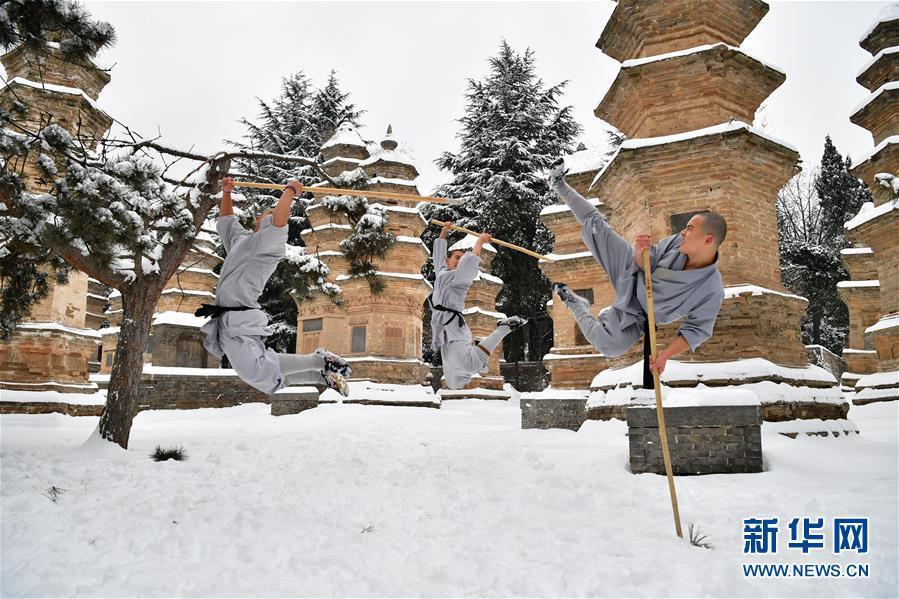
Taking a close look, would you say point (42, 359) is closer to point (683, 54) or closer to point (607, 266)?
point (607, 266)

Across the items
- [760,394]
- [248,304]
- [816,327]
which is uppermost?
[816,327]

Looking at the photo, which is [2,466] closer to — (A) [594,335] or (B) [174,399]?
(A) [594,335]

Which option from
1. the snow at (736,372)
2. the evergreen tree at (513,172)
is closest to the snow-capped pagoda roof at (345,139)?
the evergreen tree at (513,172)

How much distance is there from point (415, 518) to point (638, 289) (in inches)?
130

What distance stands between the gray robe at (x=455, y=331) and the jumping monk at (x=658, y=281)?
1.69m

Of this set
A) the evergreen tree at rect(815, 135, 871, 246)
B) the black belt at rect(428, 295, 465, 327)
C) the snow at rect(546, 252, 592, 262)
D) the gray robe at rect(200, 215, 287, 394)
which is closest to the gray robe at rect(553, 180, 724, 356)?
the black belt at rect(428, 295, 465, 327)

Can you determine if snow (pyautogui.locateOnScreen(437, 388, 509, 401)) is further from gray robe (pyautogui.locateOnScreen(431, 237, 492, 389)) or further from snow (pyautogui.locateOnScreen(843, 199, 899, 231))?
gray robe (pyautogui.locateOnScreen(431, 237, 492, 389))

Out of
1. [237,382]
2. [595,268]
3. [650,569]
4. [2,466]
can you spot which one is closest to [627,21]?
[595,268]

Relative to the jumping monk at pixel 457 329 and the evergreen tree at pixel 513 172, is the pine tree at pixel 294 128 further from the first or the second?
the jumping monk at pixel 457 329

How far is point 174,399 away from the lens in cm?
2016

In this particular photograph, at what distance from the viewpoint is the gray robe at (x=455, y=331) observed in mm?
6766

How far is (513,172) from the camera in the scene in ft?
112

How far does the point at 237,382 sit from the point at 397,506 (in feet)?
55.1

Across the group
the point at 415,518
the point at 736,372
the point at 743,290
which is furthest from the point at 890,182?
the point at 415,518
